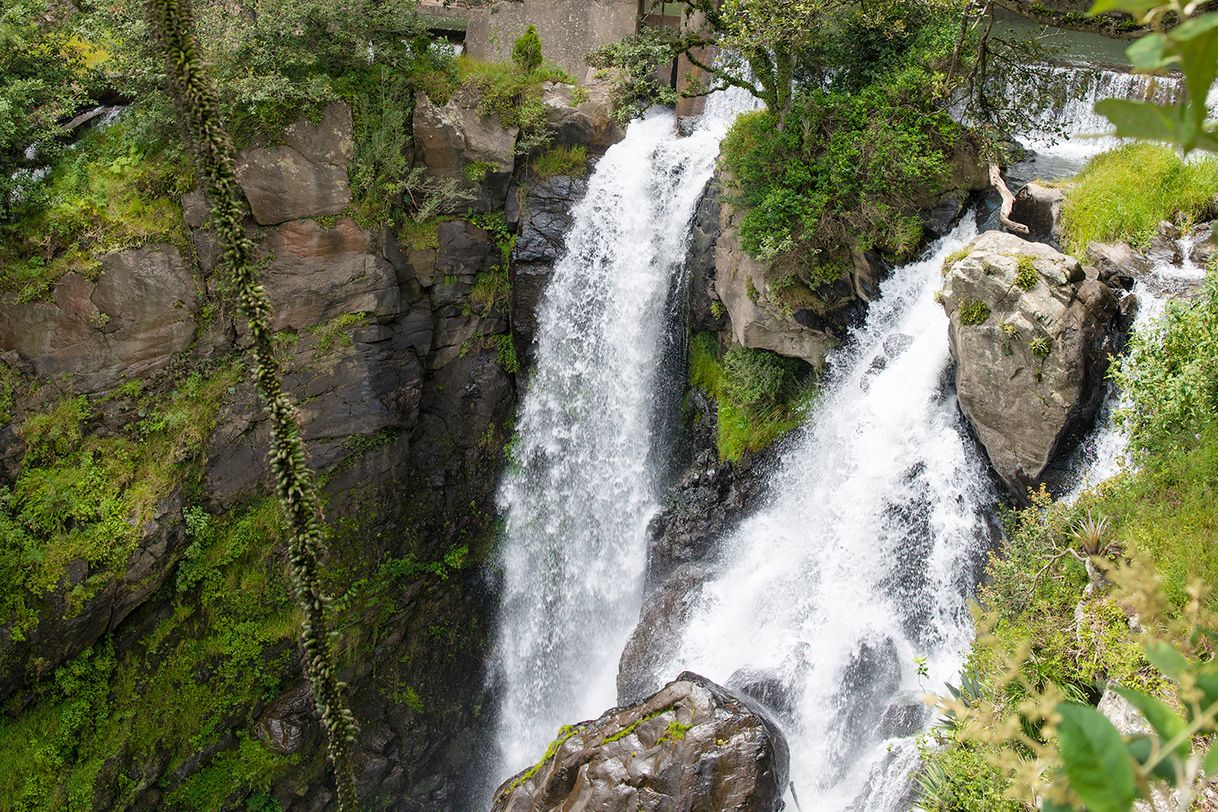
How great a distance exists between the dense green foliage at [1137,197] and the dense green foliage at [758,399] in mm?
4338

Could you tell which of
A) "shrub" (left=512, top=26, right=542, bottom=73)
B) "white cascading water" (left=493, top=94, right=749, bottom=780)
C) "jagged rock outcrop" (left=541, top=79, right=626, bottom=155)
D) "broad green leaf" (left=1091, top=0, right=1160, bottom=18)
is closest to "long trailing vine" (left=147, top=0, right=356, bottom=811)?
"broad green leaf" (left=1091, top=0, right=1160, bottom=18)

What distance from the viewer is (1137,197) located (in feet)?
29.1

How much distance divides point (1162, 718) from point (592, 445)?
13466mm

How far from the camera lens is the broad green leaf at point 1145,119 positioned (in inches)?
51.1

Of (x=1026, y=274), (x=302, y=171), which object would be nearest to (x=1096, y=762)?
(x=1026, y=274)

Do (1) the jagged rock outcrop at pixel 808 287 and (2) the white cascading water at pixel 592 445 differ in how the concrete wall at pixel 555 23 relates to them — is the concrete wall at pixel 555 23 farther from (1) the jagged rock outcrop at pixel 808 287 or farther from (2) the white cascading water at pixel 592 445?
(1) the jagged rock outcrop at pixel 808 287

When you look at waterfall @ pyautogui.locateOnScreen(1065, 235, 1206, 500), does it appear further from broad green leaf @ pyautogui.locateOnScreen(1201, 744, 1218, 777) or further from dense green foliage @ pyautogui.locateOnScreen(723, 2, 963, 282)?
broad green leaf @ pyautogui.locateOnScreen(1201, 744, 1218, 777)

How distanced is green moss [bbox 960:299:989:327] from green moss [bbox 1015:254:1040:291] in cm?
44

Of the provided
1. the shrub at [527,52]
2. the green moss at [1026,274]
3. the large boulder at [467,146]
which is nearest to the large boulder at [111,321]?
the large boulder at [467,146]

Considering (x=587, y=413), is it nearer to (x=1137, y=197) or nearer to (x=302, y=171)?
(x=302, y=171)

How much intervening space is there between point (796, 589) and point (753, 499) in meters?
2.22

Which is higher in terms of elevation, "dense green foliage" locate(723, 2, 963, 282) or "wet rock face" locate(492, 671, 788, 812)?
"dense green foliage" locate(723, 2, 963, 282)

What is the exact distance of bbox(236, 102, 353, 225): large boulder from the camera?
42.2 feet

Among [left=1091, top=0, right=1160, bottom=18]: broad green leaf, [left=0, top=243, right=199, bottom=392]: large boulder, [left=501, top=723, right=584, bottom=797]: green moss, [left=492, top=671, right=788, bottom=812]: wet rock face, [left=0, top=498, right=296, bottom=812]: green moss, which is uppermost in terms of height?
[left=1091, top=0, right=1160, bottom=18]: broad green leaf
